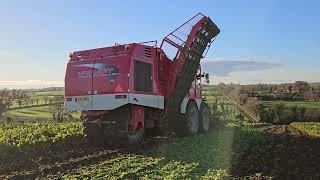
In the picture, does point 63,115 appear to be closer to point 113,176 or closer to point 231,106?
point 231,106

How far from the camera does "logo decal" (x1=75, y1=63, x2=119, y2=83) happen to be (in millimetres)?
14641

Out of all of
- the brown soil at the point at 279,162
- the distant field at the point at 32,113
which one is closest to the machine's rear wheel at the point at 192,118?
the brown soil at the point at 279,162

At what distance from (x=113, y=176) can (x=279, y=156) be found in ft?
19.6

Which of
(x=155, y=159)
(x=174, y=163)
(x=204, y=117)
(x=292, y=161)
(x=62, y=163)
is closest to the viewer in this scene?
(x=174, y=163)

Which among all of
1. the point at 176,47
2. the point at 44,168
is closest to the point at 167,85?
the point at 176,47

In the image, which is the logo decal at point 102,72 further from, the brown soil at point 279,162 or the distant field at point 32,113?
the distant field at point 32,113

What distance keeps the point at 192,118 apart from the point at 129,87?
216 inches

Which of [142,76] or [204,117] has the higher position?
[142,76]

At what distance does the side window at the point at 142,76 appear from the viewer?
1482 cm

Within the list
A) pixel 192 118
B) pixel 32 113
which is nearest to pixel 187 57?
pixel 192 118

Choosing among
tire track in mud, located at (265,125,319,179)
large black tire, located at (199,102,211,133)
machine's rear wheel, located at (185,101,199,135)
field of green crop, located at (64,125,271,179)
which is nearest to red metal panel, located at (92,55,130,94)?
field of green crop, located at (64,125,271,179)

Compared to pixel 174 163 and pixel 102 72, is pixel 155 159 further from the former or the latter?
pixel 102 72

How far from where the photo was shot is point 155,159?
39.5 feet

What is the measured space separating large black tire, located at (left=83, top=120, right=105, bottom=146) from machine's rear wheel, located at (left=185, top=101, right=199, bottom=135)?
4.21m
